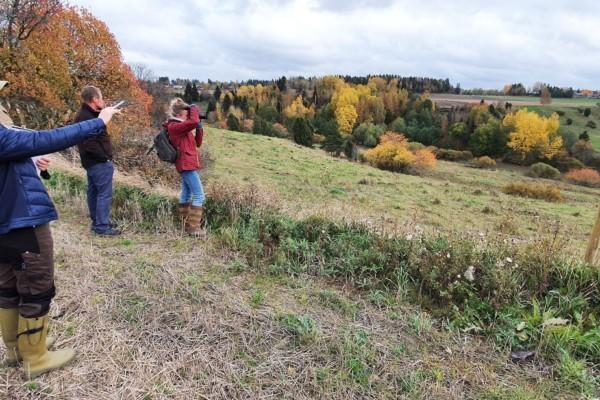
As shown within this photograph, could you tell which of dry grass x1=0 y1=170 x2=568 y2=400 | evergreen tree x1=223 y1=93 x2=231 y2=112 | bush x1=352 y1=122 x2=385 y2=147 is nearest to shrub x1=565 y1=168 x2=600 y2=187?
bush x1=352 y1=122 x2=385 y2=147

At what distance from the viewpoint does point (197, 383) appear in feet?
8.75

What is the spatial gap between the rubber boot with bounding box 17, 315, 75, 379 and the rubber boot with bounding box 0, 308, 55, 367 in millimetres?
102

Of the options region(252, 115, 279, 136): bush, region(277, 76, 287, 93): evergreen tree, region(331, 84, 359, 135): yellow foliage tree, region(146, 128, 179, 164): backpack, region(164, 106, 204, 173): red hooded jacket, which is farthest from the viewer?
region(277, 76, 287, 93): evergreen tree

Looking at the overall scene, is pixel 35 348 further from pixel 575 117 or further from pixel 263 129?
pixel 575 117

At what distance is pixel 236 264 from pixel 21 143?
2387 millimetres

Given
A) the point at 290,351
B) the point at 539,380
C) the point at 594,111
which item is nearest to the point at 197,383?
the point at 290,351

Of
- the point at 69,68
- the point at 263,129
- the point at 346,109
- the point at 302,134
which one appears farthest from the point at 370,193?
the point at 346,109

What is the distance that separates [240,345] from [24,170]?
194cm

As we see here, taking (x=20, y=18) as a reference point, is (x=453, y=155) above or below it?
below

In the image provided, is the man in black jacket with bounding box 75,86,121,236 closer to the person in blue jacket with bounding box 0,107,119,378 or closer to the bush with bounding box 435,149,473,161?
the person in blue jacket with bounding box 0,107,119,378

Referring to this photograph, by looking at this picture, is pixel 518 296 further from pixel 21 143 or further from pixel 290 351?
pixel 21 143

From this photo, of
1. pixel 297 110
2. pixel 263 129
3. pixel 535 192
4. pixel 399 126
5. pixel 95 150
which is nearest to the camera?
pixel 95 150

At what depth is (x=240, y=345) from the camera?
9.96 feet

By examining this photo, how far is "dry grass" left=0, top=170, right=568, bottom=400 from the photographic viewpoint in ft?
8.69
